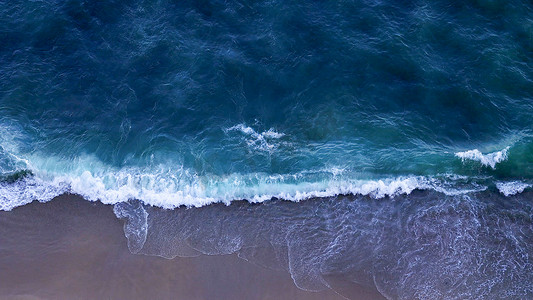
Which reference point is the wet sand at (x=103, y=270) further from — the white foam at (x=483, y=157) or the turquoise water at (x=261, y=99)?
the white foam at (x=483, y=157)

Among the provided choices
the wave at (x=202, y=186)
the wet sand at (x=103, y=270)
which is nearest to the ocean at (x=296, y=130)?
the wave at (x=202, y=186)

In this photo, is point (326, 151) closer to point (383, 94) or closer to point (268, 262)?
point (383, 94)

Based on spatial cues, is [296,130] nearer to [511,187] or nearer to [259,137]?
[259,137]

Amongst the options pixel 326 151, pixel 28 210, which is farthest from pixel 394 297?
pixel 28 210

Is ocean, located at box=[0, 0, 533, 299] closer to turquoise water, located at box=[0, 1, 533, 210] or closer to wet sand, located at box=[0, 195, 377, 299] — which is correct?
turquoise water, located at box=[0, 1, 533, 210]

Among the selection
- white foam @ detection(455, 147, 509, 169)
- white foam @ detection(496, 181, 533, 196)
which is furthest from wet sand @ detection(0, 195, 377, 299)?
white foam @ detection(455, 147, 509, 169)

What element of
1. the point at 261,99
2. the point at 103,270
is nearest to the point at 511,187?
the point at 261,99
